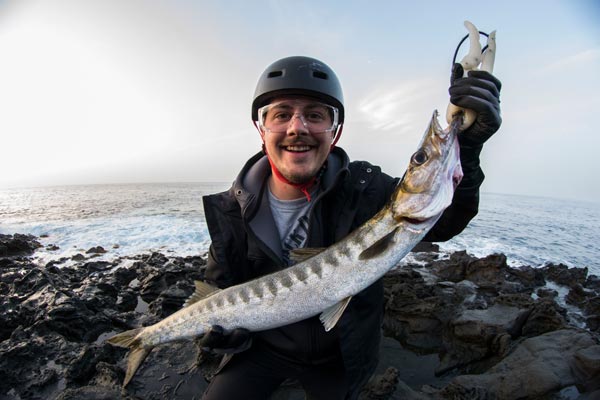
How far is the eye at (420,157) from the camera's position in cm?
243

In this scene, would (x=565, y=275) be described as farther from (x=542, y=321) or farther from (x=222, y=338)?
(x=222, y=338)

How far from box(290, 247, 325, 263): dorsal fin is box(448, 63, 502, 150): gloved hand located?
1754mm

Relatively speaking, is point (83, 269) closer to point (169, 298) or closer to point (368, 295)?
point (169, 298)

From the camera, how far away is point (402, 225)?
2.58 metres

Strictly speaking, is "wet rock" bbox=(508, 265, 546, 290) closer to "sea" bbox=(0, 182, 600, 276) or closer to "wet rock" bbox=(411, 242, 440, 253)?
"sea" bbox=(0, 182, 600, 276)

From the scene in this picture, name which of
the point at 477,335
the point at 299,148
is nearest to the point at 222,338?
the point at 299,148

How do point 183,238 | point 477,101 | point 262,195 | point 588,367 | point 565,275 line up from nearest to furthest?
point 477,101 < point 262,195 < point 588,367 < point 565,275 < point 183,238

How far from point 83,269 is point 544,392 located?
14.8m

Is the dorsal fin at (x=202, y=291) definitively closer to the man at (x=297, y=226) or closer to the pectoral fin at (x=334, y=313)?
the man at (x=297, y=226)

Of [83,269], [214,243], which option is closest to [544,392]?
[214,243]

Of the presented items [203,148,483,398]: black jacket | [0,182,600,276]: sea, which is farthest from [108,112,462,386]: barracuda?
[0,182,600,276]: sea

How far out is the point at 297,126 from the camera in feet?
10.9

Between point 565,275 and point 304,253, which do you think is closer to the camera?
point 304,253

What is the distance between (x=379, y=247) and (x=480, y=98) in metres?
1.47
